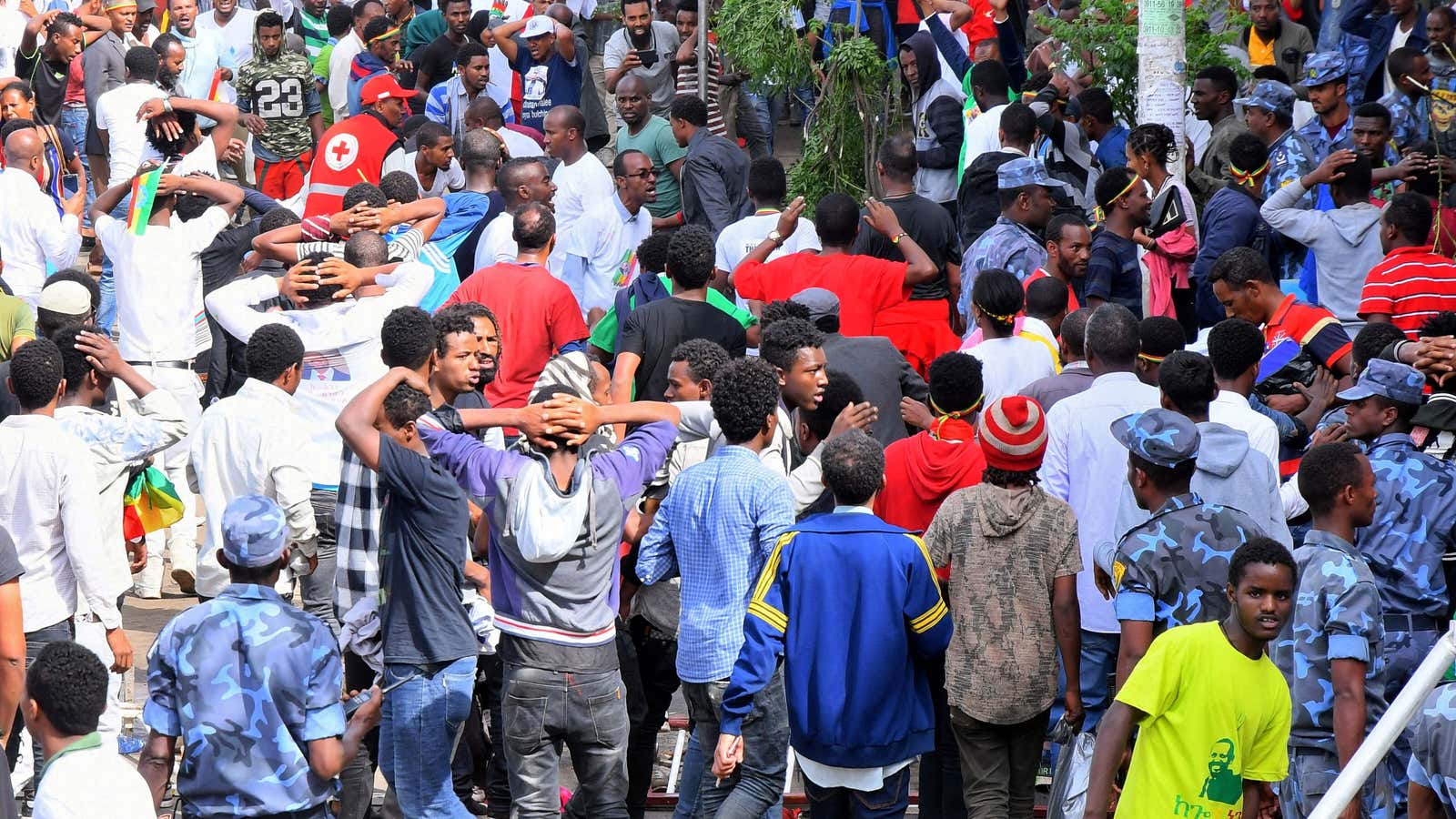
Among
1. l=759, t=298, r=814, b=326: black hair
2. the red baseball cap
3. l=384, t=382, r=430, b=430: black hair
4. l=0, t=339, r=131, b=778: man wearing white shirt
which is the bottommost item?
l=0, t=339, r=131, b=778: man wearing white shirt

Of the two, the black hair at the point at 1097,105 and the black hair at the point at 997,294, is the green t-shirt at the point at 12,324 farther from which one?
the black hair at the point at 1097,105

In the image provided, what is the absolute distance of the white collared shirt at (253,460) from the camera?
6.70 meters

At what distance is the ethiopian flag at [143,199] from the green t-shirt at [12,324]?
4.08 ft

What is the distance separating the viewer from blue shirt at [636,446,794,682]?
19.2 ft

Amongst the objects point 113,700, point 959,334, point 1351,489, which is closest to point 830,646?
point 1351,489

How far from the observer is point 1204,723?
4.61m

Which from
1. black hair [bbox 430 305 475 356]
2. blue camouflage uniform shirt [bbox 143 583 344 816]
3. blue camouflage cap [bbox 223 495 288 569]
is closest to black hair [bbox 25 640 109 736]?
blue camouflage uniform shirt [bbox 143 583 344 816]

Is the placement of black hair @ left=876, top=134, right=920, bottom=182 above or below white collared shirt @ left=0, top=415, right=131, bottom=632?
above

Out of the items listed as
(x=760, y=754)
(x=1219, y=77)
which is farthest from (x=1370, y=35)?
(x=760, y=754)

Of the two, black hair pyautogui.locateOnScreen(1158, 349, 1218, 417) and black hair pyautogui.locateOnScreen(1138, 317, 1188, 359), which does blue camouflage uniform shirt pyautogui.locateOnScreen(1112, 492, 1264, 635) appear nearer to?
black hair pyautogui.locateOnScreen(1158, 349, 1218, 417)

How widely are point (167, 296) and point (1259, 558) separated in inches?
270

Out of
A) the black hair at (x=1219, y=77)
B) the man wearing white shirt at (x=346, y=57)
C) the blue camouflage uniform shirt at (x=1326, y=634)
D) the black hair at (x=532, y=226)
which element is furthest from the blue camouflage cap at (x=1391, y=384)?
the man wearing white shirt at (x=346, y=57)

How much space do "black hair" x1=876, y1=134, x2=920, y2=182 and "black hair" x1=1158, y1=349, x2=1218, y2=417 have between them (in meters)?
3.15

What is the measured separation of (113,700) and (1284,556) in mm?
4928
